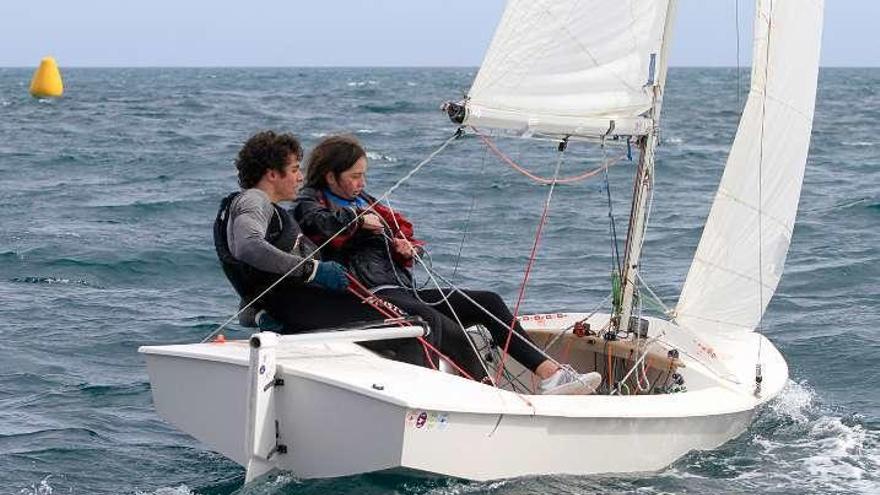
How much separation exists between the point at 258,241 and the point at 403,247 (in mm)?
672

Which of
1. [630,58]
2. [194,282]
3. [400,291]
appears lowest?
[194,282]

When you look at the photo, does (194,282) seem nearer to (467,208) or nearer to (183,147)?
(467,208)

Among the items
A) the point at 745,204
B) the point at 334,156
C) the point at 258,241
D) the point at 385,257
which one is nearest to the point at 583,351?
the point at 745,204

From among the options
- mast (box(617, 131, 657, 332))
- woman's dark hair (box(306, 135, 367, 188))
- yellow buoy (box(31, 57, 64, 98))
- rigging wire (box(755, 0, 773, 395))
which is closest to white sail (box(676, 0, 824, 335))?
rigging wire (box(755, 0, 773, 395))

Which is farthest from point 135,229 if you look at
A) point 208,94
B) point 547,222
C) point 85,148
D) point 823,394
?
point 208,94

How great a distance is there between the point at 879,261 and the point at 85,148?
14687mm

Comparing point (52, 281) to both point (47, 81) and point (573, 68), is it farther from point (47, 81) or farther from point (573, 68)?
point (47, 81)

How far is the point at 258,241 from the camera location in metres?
5.39

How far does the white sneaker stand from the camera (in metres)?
5.81

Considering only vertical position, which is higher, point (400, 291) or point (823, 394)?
point (400, 291)

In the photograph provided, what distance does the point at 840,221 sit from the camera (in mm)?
14359

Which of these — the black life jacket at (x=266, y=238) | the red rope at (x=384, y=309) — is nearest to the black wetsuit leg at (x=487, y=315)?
the red rope at (x=384, y=309)

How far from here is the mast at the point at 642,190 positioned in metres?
6.20

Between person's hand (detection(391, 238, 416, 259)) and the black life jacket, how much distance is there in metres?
0.44
